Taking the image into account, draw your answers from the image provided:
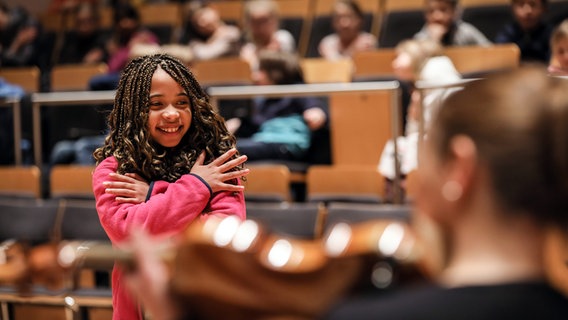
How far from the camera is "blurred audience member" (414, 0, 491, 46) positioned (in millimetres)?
5477

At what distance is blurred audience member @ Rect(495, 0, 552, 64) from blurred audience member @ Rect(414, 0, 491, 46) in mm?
252

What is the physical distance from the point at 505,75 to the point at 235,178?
1198 mm

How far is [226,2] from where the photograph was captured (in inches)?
293

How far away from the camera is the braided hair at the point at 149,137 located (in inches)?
87.7

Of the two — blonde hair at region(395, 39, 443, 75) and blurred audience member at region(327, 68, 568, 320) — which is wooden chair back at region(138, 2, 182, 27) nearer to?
blonde hair at region(395, 39, 443, 75)

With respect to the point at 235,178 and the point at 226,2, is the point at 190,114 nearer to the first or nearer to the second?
the point at 235,178

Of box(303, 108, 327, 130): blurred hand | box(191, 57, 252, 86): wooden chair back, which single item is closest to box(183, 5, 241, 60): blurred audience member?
box(191, 57, 252, 86): wooden chair back

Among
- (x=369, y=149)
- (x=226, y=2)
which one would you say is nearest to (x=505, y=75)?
(x=369, y=149)

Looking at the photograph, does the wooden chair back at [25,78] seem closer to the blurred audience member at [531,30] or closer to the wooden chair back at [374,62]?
the wooden chair back at [374,62]

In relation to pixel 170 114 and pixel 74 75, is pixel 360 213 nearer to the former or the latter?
Result: pixel 170 114

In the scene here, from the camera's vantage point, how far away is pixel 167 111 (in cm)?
222

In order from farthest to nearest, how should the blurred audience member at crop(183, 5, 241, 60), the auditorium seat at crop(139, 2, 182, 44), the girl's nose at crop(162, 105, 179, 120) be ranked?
the auditorium seat at crop(139, 2, 182, 44), the blurred audience member at crop(183, 5, 241, 60), the girl's nose at crop(162, 105, 179, 120)

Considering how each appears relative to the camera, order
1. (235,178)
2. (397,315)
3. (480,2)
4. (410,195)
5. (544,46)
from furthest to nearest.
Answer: (480,2) < (544,46) < (410,195) < (235,178) < (397,315)

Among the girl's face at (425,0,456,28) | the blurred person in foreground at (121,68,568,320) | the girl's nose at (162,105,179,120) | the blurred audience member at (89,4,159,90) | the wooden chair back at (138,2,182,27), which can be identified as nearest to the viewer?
the blurred person in foreground at (121,68,568,320)
